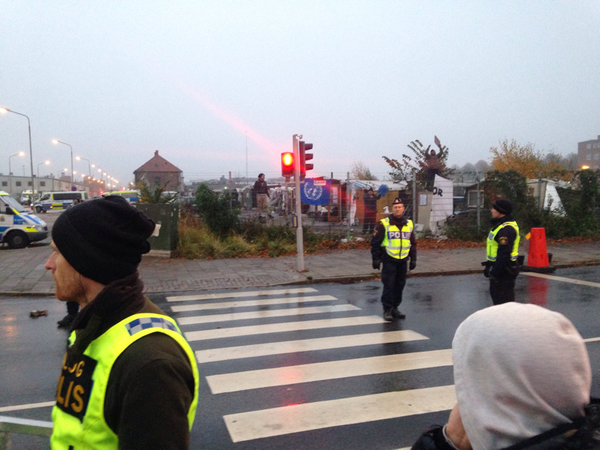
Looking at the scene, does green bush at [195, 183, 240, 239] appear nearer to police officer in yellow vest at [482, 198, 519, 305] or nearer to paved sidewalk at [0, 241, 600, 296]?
paved sidewalk at [0, 241, 600, 296]

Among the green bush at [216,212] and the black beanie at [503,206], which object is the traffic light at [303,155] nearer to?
the green bush at [216,212]

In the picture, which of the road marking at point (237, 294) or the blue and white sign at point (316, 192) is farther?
the blue and white sign at point (316, 192)

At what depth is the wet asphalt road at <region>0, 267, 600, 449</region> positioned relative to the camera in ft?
12.2

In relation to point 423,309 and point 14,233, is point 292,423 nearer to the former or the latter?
point 423,309

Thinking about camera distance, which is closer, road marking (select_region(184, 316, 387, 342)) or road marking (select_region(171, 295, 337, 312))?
road marking (select_region(184, 316, 387, 342))

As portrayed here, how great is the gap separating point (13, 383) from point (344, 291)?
631 centimetres

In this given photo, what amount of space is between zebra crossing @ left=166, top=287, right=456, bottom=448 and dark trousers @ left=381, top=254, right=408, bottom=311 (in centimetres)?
35

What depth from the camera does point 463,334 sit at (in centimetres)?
138

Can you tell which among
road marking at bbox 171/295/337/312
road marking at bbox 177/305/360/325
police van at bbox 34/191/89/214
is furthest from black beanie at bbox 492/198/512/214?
police van at bbox 34/191/89/214

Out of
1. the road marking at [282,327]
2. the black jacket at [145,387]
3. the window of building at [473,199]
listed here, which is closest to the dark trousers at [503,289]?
the road marking at [282,327]

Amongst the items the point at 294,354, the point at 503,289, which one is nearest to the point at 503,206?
the point at 503,289

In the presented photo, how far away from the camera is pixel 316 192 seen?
53.3ft

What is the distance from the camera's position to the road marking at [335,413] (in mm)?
3816

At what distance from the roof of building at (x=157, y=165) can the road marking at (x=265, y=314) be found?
93.2 m
